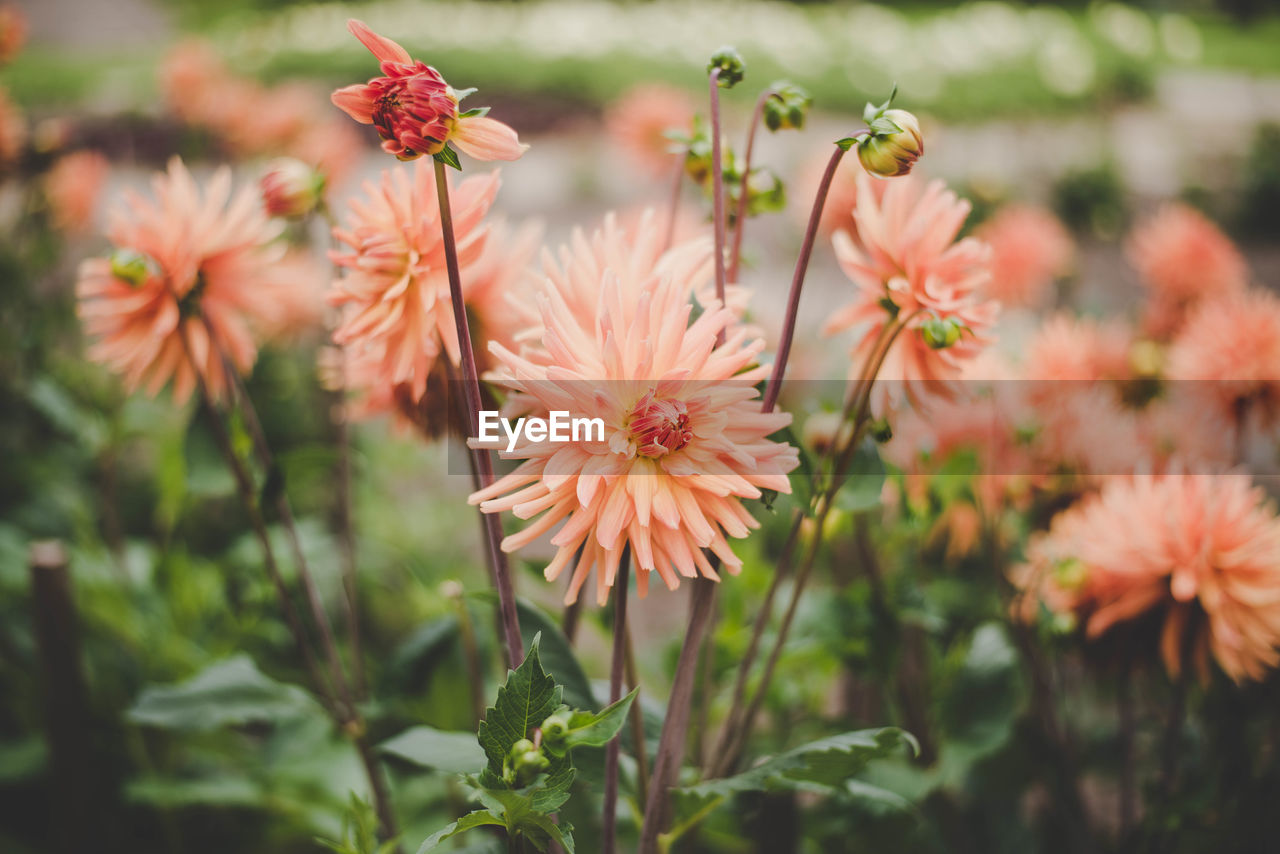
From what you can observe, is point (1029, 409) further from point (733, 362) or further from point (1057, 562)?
point (733, 362)

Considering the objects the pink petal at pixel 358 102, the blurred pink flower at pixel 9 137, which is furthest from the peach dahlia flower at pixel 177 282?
the blurred pink flower at pixel 9 137

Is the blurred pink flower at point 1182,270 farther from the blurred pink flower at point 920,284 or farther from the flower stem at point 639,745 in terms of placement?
the flower stem at point 639,745

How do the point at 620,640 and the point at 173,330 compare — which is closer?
the point at 620,640

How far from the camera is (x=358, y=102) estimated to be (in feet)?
1.44

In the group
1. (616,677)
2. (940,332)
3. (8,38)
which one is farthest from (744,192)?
(8,38)

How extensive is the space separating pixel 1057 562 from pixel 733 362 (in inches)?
21.5

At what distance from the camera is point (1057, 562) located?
0.81 metres

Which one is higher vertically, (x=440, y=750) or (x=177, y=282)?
(x=177, y=282)

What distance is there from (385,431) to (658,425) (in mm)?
1705

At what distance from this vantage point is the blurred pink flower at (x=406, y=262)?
1.64 ft

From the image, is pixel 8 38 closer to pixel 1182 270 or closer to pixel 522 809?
pixel 522 809

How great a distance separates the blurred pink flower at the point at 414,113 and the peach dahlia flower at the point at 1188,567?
638 mm

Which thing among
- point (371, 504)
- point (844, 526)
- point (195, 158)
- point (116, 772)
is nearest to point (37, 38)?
point (195, 158)

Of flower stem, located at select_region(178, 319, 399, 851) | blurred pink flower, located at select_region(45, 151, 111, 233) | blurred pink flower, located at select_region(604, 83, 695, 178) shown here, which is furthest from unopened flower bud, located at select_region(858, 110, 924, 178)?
blurred pink flower, located at select_region(45, 151, 111, 233)
